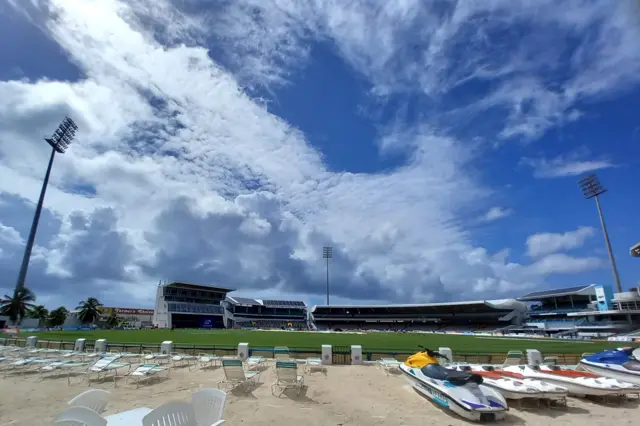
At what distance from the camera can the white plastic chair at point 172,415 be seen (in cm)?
441

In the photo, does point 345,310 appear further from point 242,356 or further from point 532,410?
point 532,410

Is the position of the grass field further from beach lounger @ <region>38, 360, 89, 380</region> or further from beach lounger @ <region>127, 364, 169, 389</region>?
beach lounger @ <region>127, 364, 169, 389</region>

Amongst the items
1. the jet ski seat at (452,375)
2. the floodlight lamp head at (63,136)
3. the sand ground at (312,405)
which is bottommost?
the sand ground at (312,405)

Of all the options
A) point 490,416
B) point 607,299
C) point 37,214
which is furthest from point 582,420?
point 37,214

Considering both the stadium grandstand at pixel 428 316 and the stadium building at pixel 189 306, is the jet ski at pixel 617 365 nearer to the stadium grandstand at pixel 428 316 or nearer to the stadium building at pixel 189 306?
the stadium grandstand at pixel 428 316

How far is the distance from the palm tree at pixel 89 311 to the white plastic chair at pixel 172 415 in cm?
9031

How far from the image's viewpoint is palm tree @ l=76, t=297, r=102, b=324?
79.4 m

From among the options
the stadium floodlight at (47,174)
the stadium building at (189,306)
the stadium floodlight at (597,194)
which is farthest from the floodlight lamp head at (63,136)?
the stadium floodlight at (597,194)

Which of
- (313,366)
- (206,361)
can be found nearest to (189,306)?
(206,361)

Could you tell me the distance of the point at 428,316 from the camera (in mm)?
97500

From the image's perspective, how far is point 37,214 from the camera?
2638 inches

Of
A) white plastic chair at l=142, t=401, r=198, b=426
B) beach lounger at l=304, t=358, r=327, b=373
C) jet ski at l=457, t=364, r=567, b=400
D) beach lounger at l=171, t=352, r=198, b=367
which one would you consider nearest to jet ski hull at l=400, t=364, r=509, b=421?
jet ski at l=457, t=364, r=567, b=400

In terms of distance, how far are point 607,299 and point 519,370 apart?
7352cm

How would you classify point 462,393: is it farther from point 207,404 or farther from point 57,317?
point 57,317
